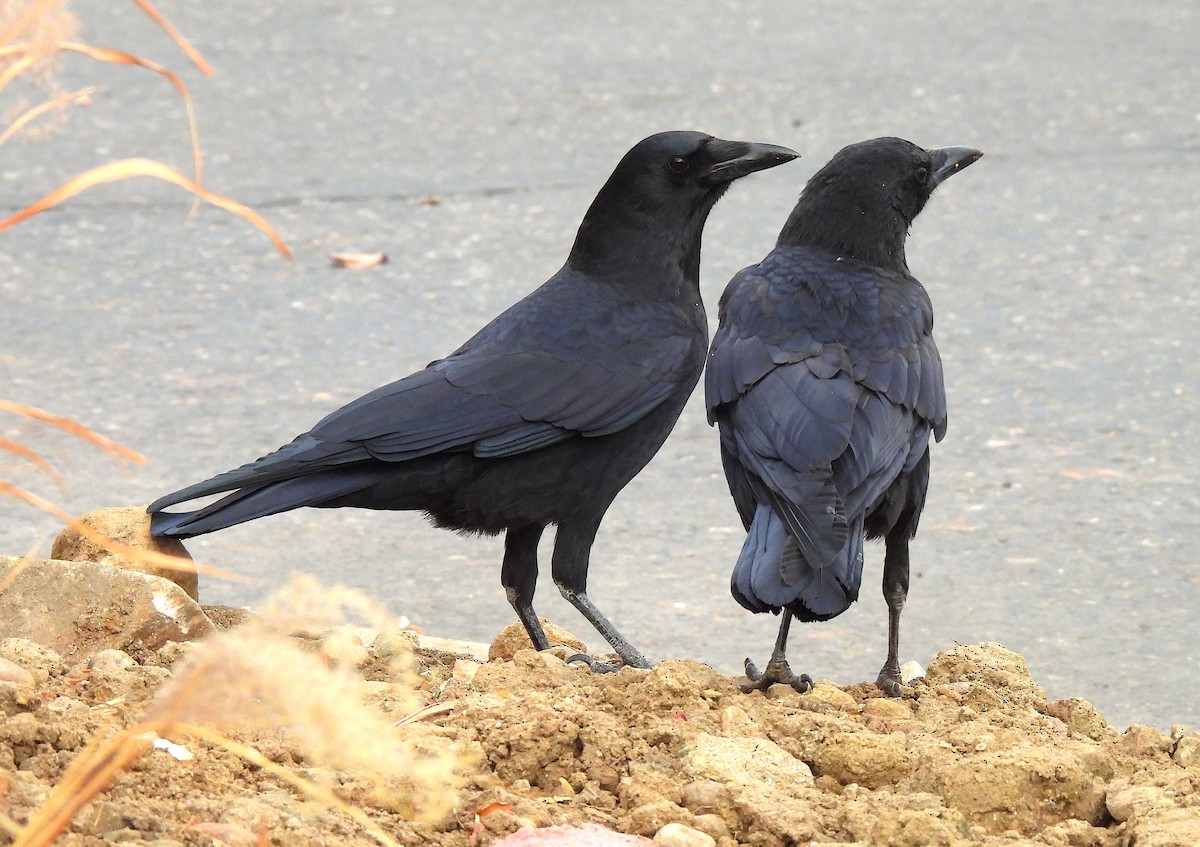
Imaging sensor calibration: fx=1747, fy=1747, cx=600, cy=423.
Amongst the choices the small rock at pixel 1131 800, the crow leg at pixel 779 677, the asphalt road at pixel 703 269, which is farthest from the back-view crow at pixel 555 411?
the small rock at pixel 1131 800

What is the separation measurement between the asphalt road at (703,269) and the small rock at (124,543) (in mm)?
254

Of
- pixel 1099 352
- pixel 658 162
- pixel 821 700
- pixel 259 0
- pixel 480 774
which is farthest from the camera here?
pixel 259 0

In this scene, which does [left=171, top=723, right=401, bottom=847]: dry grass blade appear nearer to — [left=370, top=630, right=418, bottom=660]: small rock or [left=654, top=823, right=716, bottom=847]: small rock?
[left=654, top=823, right=716, bottom=847]: small rock

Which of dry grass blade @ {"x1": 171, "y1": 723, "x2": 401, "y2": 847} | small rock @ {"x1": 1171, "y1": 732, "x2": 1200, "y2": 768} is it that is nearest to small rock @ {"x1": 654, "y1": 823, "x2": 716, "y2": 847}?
dry grass blade @ {"x1": 171, "y1": 723, "x2": 401, "y2": 847}

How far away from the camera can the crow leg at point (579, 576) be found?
4191mm

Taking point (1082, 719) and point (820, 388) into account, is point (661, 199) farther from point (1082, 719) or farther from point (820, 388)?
point (1082, 719)

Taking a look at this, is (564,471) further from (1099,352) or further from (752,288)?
(1099,352)

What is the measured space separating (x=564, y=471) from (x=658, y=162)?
0.88m

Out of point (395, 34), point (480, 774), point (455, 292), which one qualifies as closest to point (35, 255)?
point (455, 292)

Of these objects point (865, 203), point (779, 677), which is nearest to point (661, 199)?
point (865, 203)

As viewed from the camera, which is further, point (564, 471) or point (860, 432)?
point (564, 471)

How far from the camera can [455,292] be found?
7371 millimetres

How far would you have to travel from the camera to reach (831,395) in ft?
12.4

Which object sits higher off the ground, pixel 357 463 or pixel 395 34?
pixel 395 34
